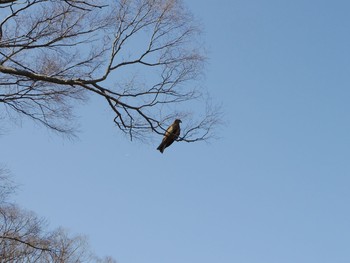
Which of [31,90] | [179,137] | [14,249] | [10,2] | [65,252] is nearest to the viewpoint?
[10,2]

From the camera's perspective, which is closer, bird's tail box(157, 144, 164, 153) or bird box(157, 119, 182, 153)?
bird box(157, 119, 182, 153)

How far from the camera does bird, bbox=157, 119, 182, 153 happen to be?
269 inches

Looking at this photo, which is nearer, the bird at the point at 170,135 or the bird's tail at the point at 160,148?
the bird at the point at 170,135

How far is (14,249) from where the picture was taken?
615 inches

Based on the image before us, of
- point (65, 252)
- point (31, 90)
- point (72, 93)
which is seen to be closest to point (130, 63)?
point (72, 93)

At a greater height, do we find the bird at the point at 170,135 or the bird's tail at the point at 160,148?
the bird at the point at 170,135

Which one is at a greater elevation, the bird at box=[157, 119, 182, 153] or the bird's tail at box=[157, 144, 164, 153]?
Result: the bird at box=[157, 119, 182, 153]

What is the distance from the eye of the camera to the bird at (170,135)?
22.4 ft

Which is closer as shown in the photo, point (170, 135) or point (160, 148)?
point (170, 135)

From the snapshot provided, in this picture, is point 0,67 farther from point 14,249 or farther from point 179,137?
point 14,249

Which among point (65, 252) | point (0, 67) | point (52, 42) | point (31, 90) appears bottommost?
point (0, 67)

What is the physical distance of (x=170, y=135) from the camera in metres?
6.84

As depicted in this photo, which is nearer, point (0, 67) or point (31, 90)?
point (0, 67)

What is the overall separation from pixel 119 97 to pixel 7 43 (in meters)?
1.75
